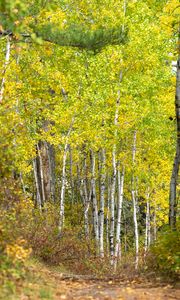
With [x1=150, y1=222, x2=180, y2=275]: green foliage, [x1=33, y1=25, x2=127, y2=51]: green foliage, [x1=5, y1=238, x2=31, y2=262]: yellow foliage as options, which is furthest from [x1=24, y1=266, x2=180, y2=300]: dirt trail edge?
[x1=33, y1=25, x2=127, y2=51]: green foliage

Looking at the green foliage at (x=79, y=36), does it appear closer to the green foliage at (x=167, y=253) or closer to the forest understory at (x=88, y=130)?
the forest understory at (x=88, y=130)


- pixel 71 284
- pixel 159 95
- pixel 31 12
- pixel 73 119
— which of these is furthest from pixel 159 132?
pixel 71 284

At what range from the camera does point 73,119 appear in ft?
53.0

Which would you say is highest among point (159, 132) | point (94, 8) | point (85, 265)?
point (94, 8)

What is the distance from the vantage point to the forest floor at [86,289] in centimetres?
663

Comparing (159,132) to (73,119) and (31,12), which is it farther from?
(31,12)

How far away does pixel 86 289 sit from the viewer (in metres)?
8.48

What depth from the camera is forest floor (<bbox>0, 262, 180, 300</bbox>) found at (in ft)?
21.8

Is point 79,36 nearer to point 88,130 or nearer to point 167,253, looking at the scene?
point 88,130

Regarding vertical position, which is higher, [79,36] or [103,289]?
[79,36]

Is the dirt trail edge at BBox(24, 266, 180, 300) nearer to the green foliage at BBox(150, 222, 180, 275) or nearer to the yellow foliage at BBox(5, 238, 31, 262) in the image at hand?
the green foliage at BBox(150, 222, 180, 275)

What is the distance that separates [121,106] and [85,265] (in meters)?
5.76

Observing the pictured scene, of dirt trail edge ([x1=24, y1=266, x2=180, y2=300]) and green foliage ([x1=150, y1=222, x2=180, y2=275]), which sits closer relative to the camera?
dirt trail edge ([x1=24, y1=266, x2=180, y2=300])

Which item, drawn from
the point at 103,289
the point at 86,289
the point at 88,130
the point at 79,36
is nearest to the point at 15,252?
the point at 86,289
